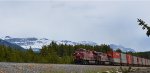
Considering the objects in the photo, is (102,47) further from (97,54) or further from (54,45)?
(97,54)

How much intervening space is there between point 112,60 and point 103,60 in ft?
12.9

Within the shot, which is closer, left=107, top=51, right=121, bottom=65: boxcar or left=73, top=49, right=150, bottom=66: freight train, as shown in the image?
left=73, top=49, right=150, bottom=66: freight train

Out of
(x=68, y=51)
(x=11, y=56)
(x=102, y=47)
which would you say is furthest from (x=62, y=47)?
(x=11, y=56)

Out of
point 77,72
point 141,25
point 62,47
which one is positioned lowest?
point 77,72

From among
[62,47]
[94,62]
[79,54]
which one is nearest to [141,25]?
[79,54]

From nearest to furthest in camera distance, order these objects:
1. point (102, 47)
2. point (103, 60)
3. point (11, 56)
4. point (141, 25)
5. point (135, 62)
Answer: point (141, 25) < point (103, 60) < point (11, 56) < point (135, 62) < point (102, 47)

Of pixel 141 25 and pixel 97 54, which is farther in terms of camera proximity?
pixel 97 54

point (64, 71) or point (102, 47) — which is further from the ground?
point (102, 47)

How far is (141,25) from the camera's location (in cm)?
1534

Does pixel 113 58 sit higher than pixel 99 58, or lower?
higher

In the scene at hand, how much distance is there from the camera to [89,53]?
5941cm

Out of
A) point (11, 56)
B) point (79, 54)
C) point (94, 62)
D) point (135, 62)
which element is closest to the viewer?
point (79, 54)

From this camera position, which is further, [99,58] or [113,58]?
[113,58]

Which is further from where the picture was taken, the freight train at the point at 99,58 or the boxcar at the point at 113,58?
the boxcar at the point at 113,58
